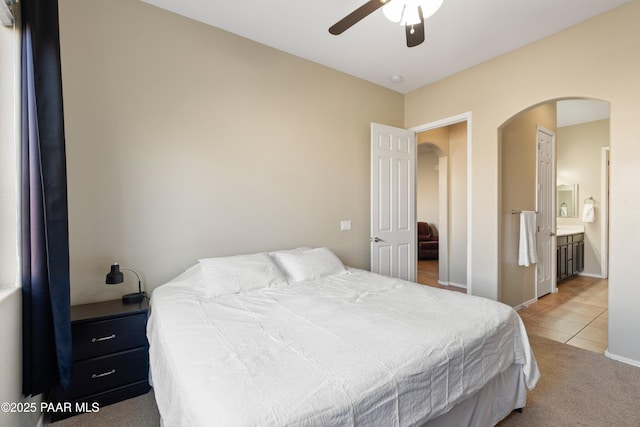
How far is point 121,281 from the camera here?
215 cm

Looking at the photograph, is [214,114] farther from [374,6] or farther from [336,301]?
[336,301]

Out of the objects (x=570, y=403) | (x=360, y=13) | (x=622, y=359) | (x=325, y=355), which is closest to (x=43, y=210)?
(x=325, y=355)

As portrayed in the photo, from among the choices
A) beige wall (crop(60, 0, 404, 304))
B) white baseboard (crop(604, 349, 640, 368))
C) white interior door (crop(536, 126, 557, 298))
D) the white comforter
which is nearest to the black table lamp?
beige wall (crop(60, 0, 404, 304))

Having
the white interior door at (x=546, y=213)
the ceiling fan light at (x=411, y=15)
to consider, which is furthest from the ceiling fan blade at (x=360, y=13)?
the white interior door at (x=546, y=213)

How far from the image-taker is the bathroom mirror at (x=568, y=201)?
5699mm

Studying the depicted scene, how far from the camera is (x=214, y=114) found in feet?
9.09

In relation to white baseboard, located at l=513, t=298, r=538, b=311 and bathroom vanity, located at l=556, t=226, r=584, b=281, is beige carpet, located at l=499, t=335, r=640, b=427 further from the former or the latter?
bathroom vanity, located at l=556, t=226, r=584, b=281

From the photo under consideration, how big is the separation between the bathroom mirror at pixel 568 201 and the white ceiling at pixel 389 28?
4010mm

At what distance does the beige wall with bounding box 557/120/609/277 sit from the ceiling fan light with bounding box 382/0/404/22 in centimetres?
568

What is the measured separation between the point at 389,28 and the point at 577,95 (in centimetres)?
179

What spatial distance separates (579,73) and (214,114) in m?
3.31

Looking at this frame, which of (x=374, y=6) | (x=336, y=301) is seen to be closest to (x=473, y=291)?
(x=336, y=301)

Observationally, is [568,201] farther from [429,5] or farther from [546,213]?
[429,5]

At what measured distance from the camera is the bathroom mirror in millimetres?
5699
